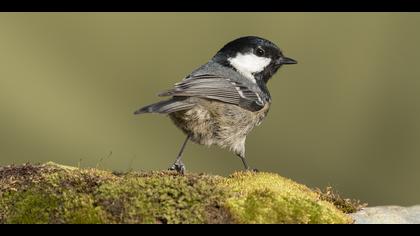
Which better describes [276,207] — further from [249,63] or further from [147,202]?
[249,63]

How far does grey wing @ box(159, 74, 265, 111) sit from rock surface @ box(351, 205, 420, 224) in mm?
2289

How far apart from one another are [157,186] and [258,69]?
3726 millimetres

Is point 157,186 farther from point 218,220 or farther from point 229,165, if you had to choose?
point 229,165

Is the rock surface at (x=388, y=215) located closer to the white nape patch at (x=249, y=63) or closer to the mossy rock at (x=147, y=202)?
the mossy rock at (x=147, y=202)

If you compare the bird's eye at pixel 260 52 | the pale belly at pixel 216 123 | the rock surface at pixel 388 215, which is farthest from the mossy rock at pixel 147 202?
the bird's eye at pixel 260 52

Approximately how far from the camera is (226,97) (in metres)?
6.89

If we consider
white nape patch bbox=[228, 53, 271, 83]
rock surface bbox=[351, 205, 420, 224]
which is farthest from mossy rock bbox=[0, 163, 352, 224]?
white nape patch bbox=[228, 53, 271, 83]

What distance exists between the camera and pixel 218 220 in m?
4.07

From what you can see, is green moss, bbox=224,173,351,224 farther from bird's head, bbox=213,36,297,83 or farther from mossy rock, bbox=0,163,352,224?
bird's head, bbox=213,36,297,83

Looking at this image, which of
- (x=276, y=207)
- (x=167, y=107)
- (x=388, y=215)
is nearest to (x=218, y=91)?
(x=167, y=107)

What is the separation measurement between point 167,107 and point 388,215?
2.37m

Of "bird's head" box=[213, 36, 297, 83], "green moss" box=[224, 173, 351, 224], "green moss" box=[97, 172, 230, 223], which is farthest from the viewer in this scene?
"bird's head" box=[213, 36, 297, 83]

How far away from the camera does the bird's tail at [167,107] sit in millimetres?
5881

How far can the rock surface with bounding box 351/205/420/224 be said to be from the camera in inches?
181
